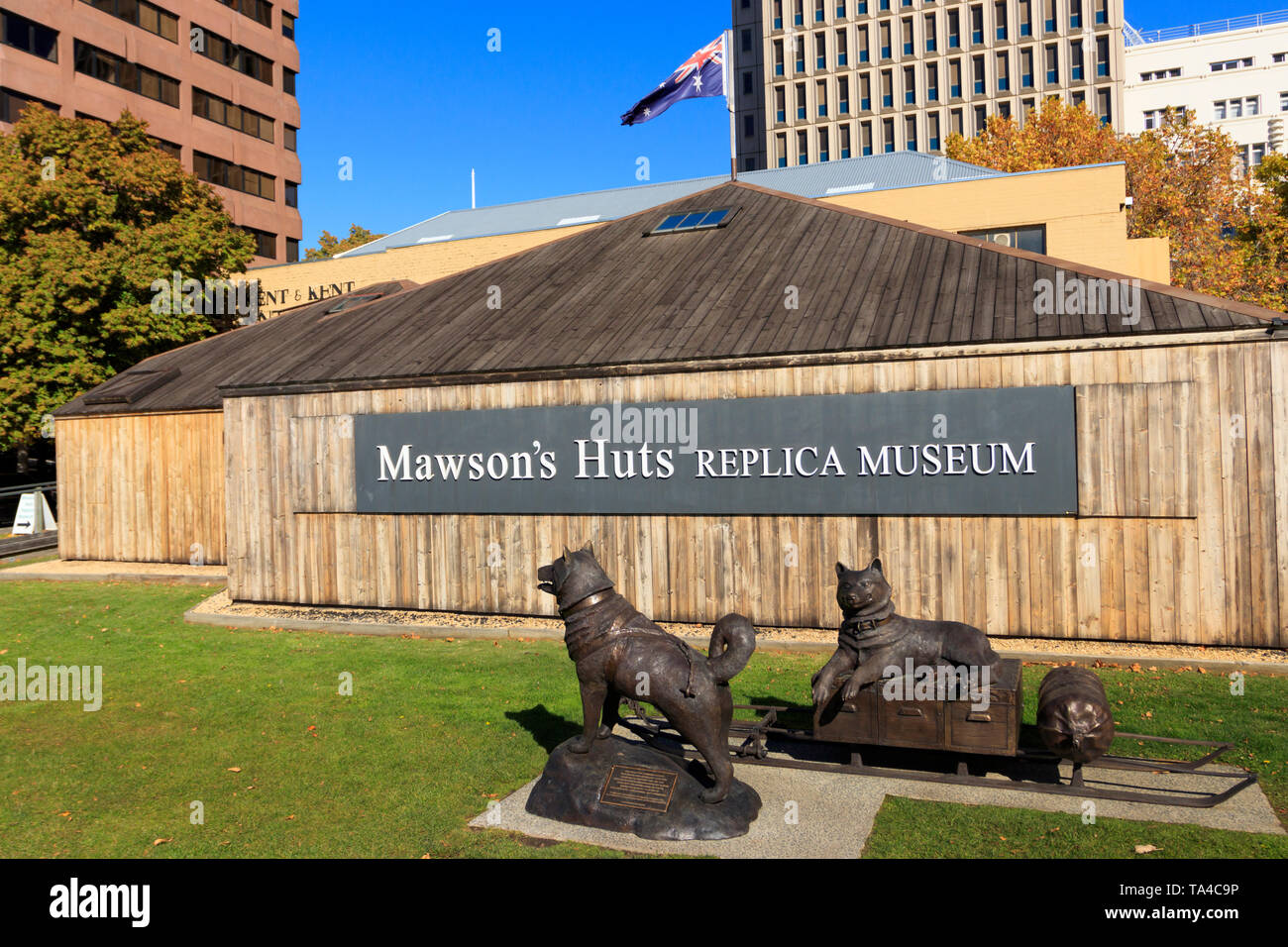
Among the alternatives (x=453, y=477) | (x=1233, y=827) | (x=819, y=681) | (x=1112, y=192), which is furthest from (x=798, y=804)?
(x=1112, y=192)

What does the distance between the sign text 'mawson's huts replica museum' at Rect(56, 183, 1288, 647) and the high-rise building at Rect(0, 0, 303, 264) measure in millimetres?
37940

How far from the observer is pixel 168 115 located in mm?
51750

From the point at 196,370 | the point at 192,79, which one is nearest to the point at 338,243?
the point at 192,79

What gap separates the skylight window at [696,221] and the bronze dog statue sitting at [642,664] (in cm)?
1389

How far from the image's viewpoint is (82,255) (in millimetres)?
29375

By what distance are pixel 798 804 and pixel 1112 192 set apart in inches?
1200

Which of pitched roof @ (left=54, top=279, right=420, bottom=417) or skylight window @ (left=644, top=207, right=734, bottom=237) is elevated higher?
skylight window @ (left=644, top=207, right=734, bottom=237)

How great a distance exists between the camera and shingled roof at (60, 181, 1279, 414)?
1320 centimetres

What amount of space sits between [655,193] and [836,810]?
136ft

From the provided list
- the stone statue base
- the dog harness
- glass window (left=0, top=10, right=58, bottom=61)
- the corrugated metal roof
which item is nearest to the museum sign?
the dog harness

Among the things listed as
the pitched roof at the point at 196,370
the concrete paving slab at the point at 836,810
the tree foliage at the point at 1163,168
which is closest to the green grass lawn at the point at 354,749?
the concrete paving slab at the point at 836,810

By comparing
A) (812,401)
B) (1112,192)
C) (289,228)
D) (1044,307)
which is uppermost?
(289,228)

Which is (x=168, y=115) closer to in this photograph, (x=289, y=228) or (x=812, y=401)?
(x=289, y=228)

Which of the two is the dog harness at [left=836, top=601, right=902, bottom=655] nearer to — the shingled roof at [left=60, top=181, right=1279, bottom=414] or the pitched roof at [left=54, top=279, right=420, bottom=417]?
the shingled roof at [left=60, top=181, right=1279, bottom=414]
